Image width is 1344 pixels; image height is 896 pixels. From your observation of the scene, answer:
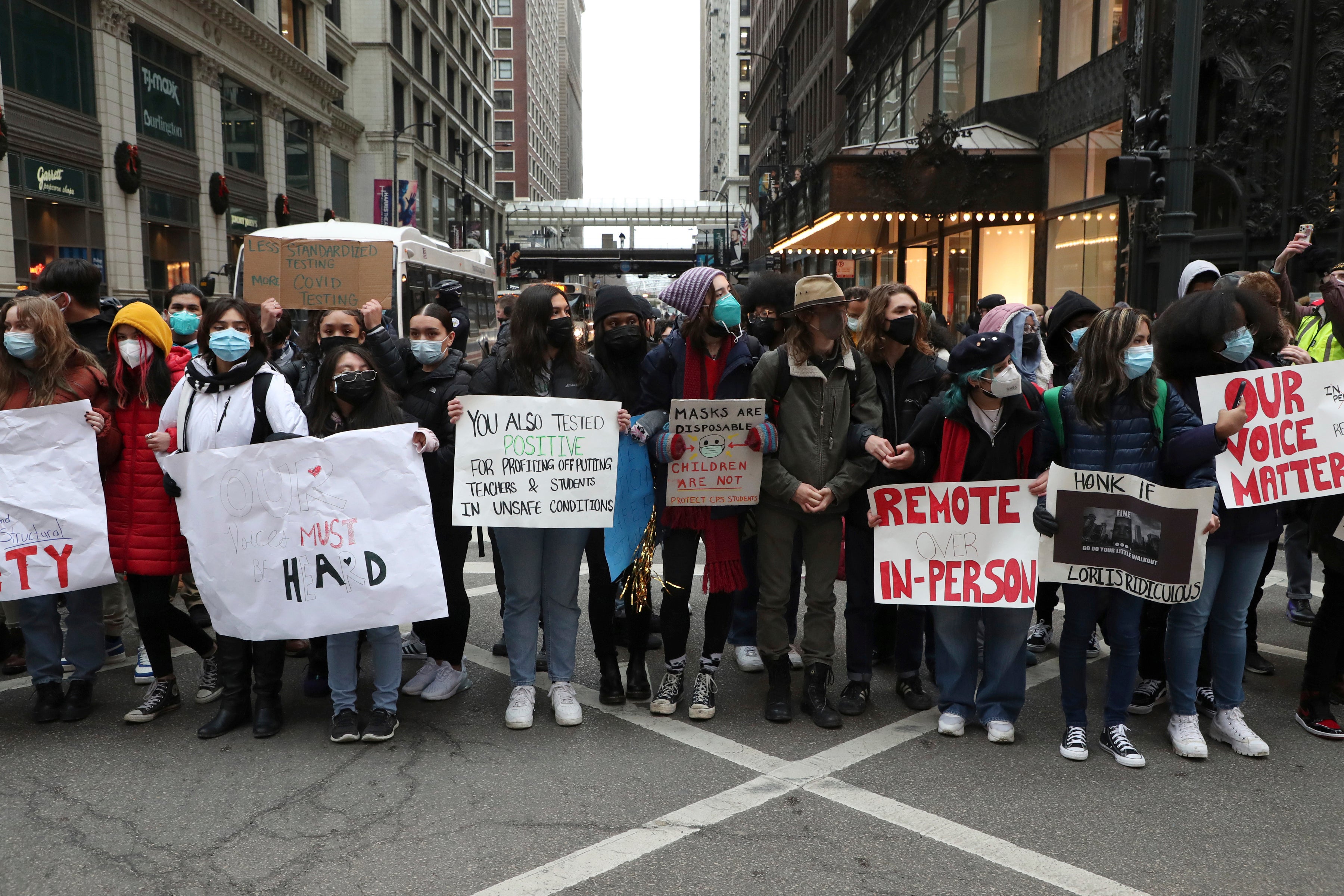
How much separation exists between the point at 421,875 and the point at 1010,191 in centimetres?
1901

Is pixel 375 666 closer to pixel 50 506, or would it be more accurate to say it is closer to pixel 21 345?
pixel 50 506

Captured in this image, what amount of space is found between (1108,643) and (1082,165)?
1601 cm

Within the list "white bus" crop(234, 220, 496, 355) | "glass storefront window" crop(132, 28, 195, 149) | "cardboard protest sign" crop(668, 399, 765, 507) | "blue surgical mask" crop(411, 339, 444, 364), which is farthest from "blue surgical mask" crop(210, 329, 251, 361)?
"glass storefront window" crop(132, 28, 195, 149)

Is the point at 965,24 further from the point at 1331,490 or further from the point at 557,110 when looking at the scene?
the point at 557,110

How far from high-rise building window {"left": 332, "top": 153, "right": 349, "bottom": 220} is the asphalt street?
4096cm

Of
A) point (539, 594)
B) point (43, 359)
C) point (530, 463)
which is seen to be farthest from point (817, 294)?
point (43, 359)

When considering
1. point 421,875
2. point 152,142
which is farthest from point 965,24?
point 421,875

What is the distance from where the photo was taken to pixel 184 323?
6410 millimetres

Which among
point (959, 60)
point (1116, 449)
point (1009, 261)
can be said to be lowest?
point (1116, 449)

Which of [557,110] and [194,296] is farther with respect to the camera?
[557,110]

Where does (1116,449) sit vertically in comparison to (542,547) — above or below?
above

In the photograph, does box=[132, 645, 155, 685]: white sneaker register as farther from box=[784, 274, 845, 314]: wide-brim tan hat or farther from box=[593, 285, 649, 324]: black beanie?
box=[784, 274, 845, 314]: wide-brim tan hat

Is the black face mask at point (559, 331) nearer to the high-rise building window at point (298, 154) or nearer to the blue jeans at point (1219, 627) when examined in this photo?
the blue jeans at point (1219, 627)

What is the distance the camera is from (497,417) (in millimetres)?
4961
